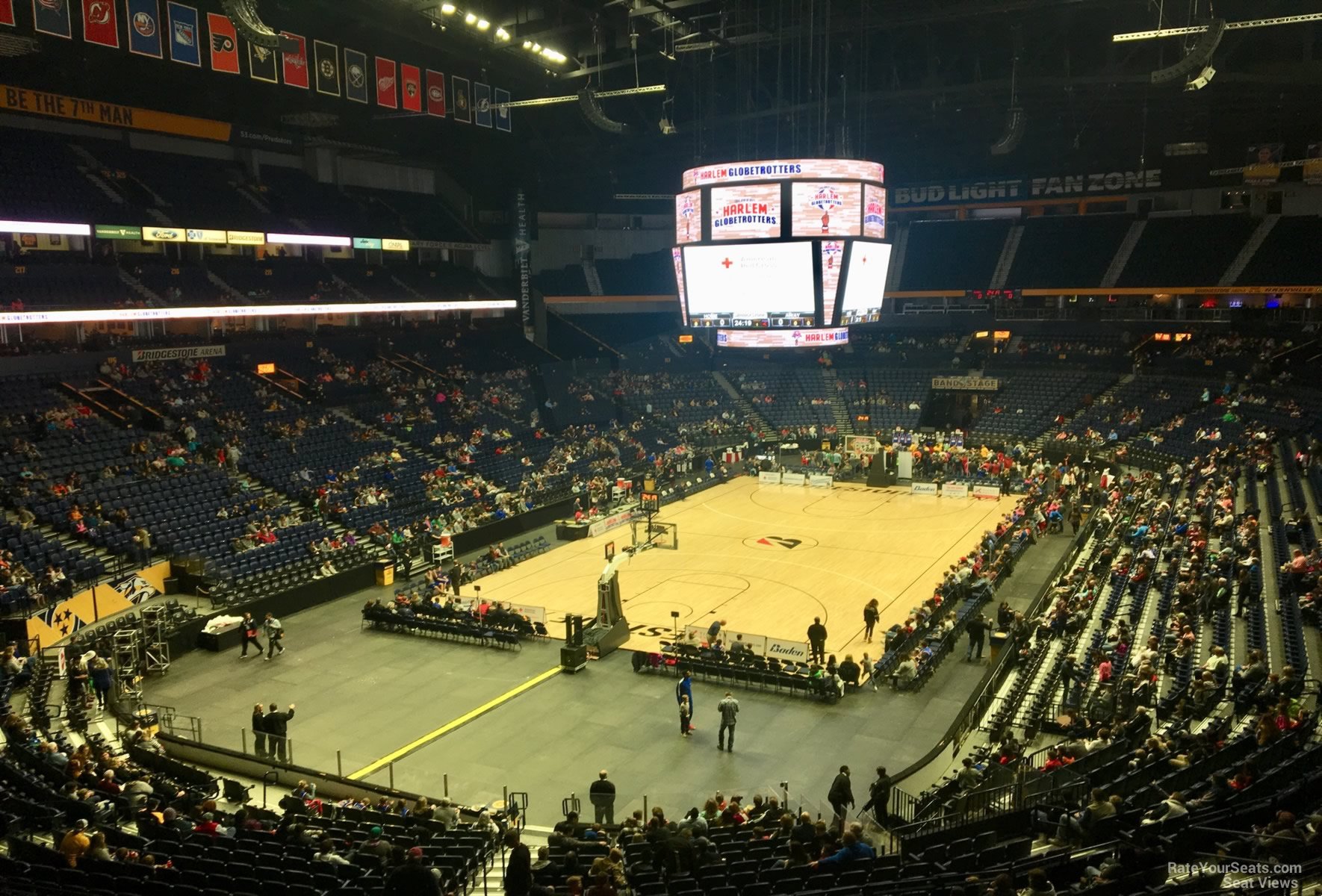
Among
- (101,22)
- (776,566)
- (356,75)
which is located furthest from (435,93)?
(776,566)

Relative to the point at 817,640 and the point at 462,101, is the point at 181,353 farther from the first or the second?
the point at 817,640

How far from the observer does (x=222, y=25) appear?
2727 cm

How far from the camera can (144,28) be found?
25.5 m

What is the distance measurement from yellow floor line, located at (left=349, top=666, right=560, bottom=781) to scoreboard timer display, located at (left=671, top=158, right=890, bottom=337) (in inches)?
470

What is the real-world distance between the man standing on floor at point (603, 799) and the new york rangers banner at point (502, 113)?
1102 inches

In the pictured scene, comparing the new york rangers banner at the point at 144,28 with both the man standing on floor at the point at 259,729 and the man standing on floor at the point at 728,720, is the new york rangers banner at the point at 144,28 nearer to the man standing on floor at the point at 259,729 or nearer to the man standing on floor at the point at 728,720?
the man standing on floor at the point at 259,729

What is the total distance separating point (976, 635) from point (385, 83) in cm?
2517

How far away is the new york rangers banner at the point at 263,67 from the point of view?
27859mm

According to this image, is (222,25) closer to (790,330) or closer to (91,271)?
(91,271)

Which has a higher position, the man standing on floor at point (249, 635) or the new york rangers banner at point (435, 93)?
the new york rangers banner at point (435, 93)

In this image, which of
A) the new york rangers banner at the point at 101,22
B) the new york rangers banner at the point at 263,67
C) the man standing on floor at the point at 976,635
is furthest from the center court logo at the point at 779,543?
the new york rangers banner at the point at 101,22

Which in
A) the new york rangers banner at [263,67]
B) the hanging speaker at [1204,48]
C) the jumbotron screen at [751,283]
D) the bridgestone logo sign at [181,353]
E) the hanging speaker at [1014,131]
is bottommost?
the bridgestone logo sign at [181,353]

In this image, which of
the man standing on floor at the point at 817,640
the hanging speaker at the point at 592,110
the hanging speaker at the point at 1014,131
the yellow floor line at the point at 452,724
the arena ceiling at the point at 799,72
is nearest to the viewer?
the yellow floor line at the point at 452,724

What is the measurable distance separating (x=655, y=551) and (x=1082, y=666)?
16877 mm
